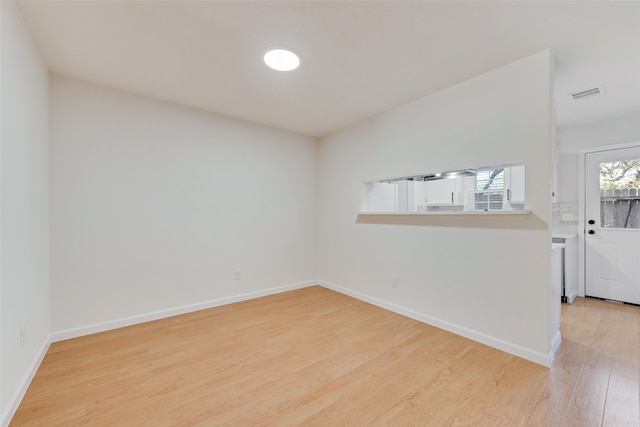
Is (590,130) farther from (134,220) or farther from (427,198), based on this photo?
(134,220)

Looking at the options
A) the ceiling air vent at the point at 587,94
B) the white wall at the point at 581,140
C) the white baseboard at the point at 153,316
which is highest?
the ceiling air vent at the point at 587,94

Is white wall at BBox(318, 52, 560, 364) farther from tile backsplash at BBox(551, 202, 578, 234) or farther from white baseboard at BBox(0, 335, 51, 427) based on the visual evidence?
white baseboard at BBox(0, 335, 51, 427)

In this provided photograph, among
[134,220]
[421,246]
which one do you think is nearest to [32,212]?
[134,220]

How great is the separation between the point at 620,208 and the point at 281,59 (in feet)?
15.3

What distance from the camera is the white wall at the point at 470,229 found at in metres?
2.07

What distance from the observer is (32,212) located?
6.39ft

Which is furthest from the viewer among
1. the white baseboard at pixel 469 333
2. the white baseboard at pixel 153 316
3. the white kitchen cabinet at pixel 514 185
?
the white kitchen cabinet at pixel 514 185

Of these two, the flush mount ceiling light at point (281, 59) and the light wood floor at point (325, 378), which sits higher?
the flush mount ceiling light at point (281, 59)

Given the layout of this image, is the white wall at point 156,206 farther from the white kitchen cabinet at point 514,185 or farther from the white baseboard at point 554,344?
the white baseboard at point 554,344

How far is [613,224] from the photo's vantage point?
351cm

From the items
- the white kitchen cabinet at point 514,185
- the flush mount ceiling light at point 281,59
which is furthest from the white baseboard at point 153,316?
the white kitchen cabinet at point 514,185

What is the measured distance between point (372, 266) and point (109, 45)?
340 cm

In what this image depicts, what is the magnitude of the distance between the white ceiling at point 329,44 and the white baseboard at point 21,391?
7.87ft

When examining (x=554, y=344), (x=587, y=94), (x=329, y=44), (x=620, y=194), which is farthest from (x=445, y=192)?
(x=329, y=44)
